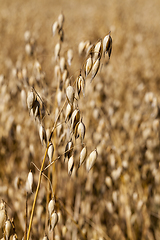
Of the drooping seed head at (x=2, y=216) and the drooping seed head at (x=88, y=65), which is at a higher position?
the drooping seed head at (x=88, y=65)

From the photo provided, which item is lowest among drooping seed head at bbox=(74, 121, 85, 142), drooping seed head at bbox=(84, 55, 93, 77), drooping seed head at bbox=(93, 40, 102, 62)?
drooping seed head at bbox=(74, 121, 85, 142)

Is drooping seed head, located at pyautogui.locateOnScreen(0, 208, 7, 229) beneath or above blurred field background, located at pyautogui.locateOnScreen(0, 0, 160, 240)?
beneath

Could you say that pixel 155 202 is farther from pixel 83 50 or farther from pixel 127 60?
pixel 127 60

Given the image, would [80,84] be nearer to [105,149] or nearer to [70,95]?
[70,95]

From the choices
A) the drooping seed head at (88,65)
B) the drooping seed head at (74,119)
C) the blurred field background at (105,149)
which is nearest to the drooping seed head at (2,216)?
the blurred field background at (105,149)

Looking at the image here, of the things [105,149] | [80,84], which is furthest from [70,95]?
[105,149]

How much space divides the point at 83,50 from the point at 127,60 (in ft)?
4.20

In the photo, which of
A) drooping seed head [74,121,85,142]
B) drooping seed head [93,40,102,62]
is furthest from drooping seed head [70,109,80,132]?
drooping seed head [93,40,102,62]

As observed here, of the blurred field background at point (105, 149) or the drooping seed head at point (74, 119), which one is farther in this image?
the blurred field background at point (105, 149)


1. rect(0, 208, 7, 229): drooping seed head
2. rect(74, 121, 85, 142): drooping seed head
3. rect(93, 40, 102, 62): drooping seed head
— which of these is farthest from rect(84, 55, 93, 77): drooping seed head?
rect(0, 208, 7, 229): drooping seed head

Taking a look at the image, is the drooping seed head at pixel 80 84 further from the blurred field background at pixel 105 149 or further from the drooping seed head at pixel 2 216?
the drooping seed head at pixel 2 216

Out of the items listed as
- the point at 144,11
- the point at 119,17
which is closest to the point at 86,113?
the point at 119,17

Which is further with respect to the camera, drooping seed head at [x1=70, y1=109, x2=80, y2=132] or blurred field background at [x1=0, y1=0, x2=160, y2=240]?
blurred field background at [x1=0, y1=0, x2=160, y2=240]

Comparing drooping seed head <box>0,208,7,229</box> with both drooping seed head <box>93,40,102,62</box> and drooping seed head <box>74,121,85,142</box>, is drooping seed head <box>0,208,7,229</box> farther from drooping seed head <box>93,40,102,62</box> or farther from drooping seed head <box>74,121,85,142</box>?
drooping seed head <box>93,40,102,62</box>
